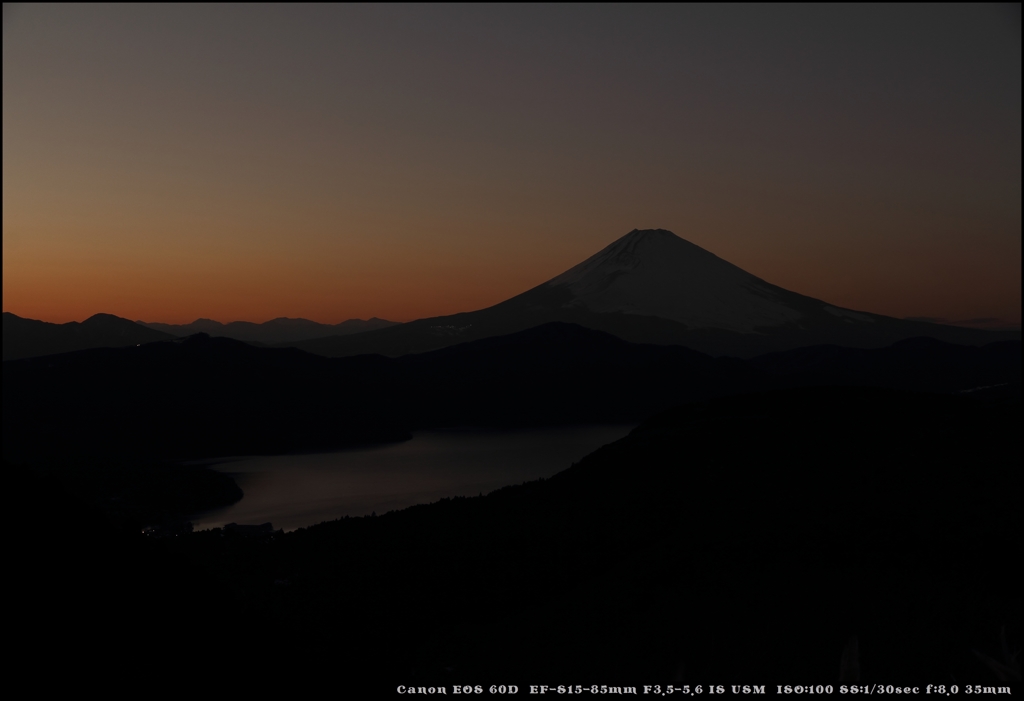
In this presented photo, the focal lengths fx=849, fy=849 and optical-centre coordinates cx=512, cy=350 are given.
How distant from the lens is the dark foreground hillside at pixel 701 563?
24672 mm

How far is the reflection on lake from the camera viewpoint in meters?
84.6

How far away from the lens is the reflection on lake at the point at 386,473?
84562 mm

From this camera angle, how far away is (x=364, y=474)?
11669 centimetres

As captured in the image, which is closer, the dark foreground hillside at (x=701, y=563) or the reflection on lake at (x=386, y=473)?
the dark foreground hillside at (x=701, y=563)

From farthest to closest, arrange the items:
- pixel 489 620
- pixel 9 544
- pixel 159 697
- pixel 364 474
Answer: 1. pixel 364 474
2. pixel 489 620
3. pixel 9 544
4. pixel 159 697

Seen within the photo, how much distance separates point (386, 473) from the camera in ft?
381

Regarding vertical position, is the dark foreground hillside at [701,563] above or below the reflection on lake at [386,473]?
above

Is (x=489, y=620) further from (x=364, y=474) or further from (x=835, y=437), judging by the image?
(x=364, y=474)

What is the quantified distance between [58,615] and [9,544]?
3.47 metres

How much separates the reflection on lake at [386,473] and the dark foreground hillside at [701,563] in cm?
2124

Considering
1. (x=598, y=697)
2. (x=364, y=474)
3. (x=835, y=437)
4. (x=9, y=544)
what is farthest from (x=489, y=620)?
(x=364, y=474)

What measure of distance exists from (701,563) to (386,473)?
278 feet

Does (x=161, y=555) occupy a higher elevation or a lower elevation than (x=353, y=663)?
higher

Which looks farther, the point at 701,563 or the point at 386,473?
the point at 386,473
